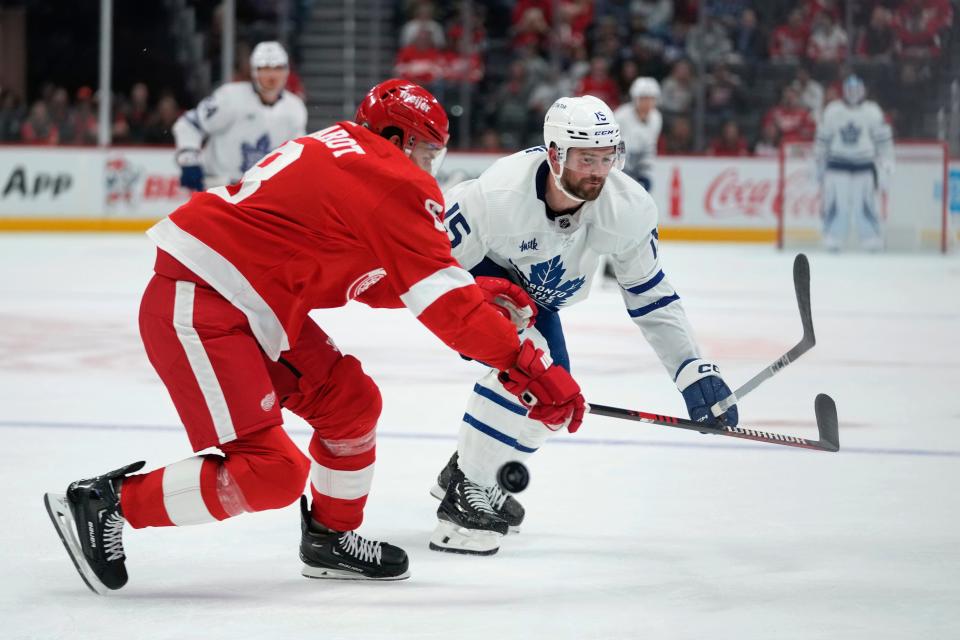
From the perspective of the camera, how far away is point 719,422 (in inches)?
119

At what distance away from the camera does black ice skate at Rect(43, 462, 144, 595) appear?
2.54 m

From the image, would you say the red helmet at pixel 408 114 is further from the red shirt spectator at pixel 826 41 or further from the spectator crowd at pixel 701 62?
the red shirt spectator at pixel 826 41

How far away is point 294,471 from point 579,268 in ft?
2.93

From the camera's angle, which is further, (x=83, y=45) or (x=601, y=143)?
(x=83, y=45)

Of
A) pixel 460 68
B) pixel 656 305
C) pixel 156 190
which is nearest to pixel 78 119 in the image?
pixel 156 190

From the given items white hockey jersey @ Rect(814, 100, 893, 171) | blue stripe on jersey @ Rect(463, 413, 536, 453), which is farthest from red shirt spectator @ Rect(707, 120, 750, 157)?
blue stripe on jersey @ Rect(463, 413, 536, 453)

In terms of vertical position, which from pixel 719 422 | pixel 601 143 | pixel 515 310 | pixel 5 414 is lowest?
pixel 5 414

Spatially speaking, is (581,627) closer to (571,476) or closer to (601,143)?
(601,143)

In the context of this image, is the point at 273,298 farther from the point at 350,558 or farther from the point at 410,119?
the point at 350,558

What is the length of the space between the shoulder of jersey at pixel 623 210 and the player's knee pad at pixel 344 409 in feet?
2.22

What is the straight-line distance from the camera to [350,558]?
108 inches

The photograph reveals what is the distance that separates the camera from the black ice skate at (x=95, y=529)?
8.35ft

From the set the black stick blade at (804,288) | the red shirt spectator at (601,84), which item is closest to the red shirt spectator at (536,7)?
the red shirt spectator at (601,84)

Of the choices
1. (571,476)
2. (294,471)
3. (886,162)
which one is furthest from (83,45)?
(294,471)
